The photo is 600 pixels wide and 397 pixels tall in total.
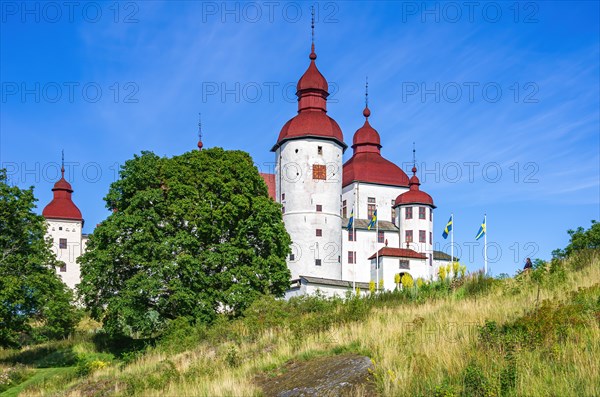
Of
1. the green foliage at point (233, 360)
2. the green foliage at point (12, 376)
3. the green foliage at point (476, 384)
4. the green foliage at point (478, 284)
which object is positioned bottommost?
the green foliage at point (12, 376)

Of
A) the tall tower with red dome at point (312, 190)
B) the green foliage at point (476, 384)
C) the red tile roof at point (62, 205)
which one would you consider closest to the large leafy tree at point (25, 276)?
the green foliage at point (476, 384)

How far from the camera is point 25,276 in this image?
29.0m

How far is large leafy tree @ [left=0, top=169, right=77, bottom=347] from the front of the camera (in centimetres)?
2819

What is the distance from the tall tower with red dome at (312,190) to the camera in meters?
51.4

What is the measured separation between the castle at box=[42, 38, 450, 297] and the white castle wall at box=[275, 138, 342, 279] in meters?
0.08

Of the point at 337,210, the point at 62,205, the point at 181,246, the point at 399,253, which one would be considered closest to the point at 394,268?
the point at 399,253

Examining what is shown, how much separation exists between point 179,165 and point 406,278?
48.6ft

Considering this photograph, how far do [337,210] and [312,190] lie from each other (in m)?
2.68

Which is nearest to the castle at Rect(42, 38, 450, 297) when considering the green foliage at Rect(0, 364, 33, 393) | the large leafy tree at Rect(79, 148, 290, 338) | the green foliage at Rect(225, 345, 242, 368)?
the large leafy tree at Rect(79, 148, 290, 338)

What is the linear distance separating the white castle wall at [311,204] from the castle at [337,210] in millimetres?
78

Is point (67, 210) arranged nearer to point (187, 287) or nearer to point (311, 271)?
point (311, 271)

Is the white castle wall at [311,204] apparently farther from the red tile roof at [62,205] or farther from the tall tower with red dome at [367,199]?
the red tile roof at [62,205]

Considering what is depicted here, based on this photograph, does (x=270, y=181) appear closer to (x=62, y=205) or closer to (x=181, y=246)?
(x=62, y=205)

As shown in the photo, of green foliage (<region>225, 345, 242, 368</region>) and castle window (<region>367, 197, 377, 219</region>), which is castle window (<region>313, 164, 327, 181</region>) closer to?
castle window (<region>367, 197, 377, 219</region>)
